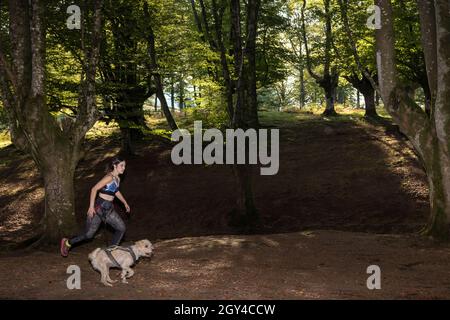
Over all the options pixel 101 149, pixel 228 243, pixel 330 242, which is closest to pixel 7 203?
pixel 101 149

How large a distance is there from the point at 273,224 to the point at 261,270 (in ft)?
27.7

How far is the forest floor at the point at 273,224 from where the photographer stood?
740cm

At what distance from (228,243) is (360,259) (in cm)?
327

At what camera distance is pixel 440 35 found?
10664mm

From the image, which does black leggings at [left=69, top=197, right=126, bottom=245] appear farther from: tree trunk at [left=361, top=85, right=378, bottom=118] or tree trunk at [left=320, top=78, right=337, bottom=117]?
tree trunk at [left=320, top=78, right=337, bottom=117]

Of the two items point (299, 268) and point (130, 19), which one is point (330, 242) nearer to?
point (299, 268)

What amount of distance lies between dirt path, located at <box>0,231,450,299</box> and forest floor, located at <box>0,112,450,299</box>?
25 mm

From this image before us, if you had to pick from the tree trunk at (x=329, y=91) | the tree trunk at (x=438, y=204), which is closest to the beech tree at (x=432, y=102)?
the tree trunk at (x=438, y=204)

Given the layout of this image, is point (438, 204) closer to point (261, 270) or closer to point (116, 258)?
point (261, 270)

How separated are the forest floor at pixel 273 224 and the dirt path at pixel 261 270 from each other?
25 millimetres

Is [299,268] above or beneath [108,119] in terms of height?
beneath

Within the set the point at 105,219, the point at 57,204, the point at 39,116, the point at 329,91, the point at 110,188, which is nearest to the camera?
the point at 110,188

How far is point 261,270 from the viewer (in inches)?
339

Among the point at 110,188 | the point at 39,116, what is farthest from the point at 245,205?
the point at 110,188
